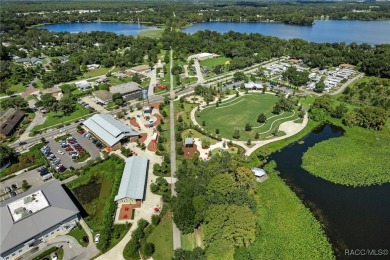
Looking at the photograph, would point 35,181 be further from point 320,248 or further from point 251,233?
point 320,248

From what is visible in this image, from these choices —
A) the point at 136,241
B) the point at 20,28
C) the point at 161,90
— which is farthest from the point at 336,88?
the point at 20,28

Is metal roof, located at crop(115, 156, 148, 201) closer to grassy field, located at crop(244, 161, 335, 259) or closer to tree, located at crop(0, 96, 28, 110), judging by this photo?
grassy field, located at crop(244, 161, 335, 259)

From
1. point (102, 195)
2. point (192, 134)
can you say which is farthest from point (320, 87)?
point (102, 195)

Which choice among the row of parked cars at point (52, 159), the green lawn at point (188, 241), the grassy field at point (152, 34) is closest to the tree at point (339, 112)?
the green lawn at point (188, 241)

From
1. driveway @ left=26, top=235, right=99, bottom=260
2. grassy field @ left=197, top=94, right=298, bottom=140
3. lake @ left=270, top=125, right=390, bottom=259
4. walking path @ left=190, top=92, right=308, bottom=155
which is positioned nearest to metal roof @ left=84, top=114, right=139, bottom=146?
walking path @ left=190, top=92, right=308, bottom=155

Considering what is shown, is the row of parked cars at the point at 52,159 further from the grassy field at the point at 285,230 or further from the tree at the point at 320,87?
the tree at the point at 320,87

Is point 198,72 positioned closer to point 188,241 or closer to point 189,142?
point 189,142
